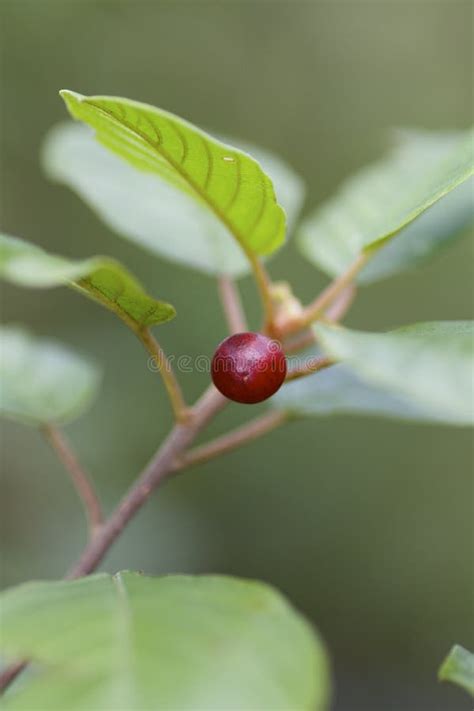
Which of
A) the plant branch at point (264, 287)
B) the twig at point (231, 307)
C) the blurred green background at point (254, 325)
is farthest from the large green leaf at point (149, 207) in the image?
the blurred green background at point (254, 325)

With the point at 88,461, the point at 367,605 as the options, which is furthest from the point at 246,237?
the point at 367,605

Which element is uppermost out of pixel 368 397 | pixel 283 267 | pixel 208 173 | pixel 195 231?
pixel 208 173

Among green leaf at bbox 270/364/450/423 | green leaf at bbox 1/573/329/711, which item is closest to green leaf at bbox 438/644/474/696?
green leaf at bbox 1/573/329/711

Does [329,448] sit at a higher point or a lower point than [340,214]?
lower

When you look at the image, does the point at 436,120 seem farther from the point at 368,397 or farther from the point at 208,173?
the point at 208,173

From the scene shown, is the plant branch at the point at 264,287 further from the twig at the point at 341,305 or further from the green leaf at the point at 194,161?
the twig at the point at 341,305

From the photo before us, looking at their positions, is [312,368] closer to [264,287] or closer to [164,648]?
[264,287]
